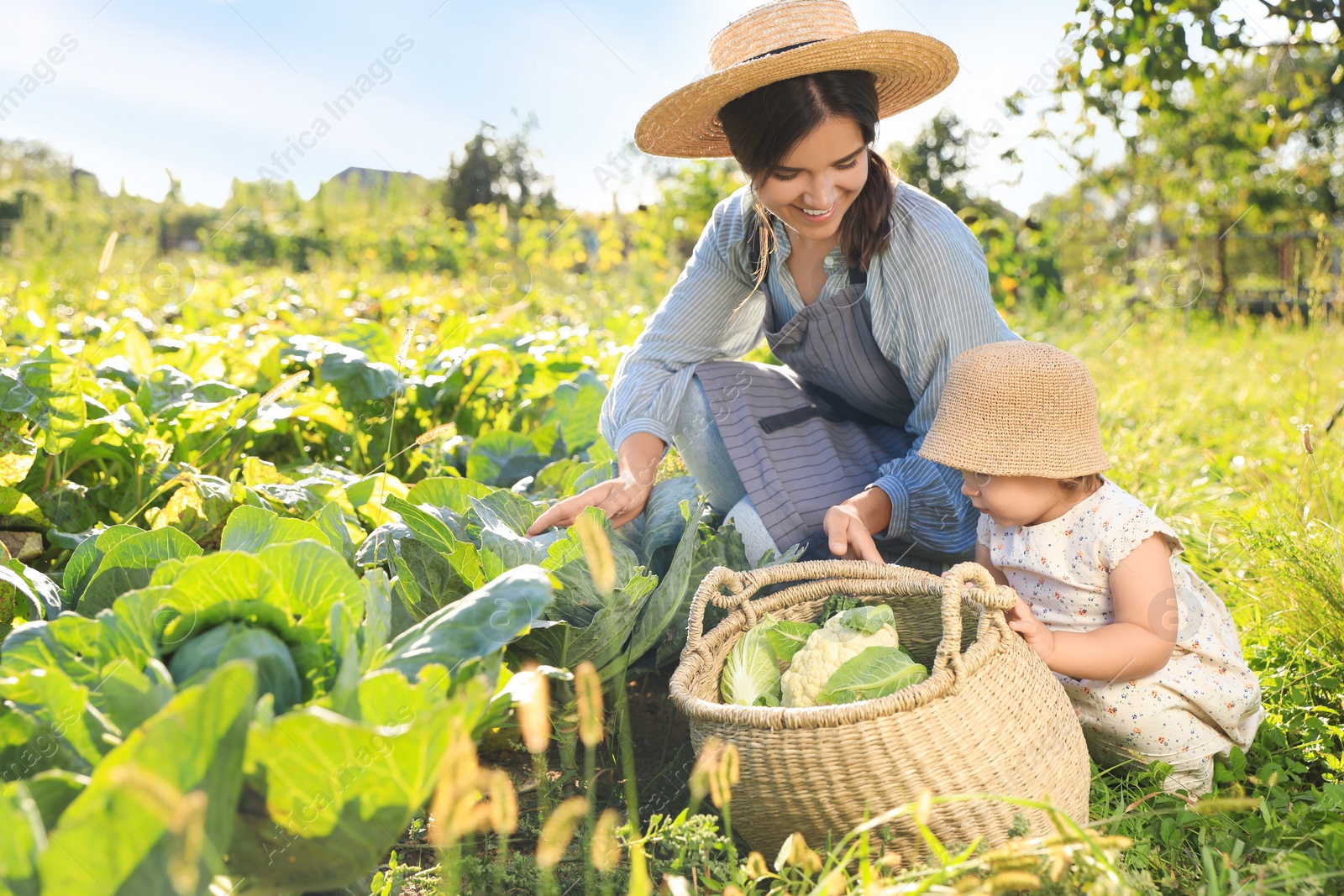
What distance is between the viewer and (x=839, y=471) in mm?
2508

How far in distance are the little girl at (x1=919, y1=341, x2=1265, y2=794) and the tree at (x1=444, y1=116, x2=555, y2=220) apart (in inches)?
266

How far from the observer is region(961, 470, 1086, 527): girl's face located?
1896 millimetres

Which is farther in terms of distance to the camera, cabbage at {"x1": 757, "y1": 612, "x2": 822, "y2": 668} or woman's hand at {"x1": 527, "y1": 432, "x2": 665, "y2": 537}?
woman's hand at {"x1": 527, "y1": 432, "x2": 665, "y2": 537}

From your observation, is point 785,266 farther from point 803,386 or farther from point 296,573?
point 296,573

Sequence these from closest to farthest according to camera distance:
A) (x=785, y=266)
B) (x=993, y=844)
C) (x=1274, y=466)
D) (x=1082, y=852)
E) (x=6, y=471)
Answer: (x=1082, y=852) → (x=993, y=844) → (x=6, y=471) → (x=785, y=266) → (x=1274, y=466)

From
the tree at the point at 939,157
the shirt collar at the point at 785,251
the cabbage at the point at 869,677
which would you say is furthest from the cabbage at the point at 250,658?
the tree at the point at 939,157

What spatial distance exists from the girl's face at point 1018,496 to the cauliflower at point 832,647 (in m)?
0.30

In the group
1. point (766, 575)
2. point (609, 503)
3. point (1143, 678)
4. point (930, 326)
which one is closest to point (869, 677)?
point (766, 575)

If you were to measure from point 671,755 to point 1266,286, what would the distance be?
15.1 meters

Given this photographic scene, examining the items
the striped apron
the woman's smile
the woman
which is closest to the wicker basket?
the woman

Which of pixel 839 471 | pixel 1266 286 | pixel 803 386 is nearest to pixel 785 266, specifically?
pixel 803 386

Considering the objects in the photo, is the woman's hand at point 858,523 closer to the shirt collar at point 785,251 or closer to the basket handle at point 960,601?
the basket handle at point 960,601

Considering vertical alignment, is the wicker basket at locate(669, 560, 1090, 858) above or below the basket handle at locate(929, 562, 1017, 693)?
below

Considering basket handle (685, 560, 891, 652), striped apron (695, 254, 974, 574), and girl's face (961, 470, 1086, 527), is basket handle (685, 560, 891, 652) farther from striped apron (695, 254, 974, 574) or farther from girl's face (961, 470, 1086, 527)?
striped apron (695, 254, 974, 574)
